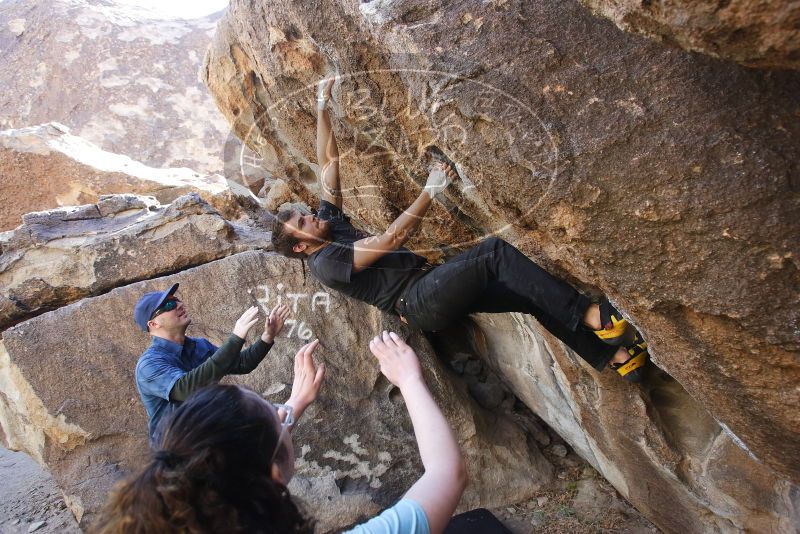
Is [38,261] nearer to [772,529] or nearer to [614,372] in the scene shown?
[614,372]

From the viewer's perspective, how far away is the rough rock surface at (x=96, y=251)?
393 cm

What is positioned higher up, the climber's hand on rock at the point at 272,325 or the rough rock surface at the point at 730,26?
the rough rock surface at the point at 730,26

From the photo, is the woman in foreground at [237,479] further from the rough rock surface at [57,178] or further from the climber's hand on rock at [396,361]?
the rough rock surface at [57,178]

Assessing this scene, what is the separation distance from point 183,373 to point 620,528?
279cm

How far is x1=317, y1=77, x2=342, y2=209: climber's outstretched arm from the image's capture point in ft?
10.0

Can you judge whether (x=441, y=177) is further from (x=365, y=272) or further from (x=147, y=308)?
(x=147, y=308)

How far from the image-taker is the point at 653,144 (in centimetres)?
169

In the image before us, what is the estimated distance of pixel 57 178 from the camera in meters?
6.96

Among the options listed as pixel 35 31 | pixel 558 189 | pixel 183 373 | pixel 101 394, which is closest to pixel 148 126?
pixel 35 31

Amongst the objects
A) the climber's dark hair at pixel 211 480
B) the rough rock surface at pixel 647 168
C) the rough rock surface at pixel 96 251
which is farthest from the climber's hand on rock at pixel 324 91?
the climber's dark hair at pixel 211 480

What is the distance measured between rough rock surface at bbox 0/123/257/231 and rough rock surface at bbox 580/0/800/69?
5.48 m

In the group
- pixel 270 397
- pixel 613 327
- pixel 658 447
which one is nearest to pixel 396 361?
pixel 613 327

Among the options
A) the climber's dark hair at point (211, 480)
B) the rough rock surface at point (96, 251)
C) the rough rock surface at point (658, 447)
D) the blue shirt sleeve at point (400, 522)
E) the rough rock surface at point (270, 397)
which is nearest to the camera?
the climber's dark hair at point (211, 480)

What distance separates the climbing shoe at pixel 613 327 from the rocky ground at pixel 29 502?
3.74 metres
